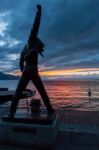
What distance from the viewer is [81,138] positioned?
346 inches

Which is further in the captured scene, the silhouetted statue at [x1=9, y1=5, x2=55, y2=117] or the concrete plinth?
the silhouetted statue at [x1=9, y1=5, x2=55, y2=117]

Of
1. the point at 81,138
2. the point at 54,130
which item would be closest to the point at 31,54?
the point at 54,130

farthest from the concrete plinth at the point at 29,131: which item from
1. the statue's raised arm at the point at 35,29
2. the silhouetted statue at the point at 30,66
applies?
the statue's raised arm at the point at 35,29

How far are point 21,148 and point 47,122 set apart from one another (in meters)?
1.12

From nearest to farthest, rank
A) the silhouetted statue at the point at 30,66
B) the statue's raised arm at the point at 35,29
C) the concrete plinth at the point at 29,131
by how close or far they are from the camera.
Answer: the concrete plinth at the point at 29,131, the statue's raised arm at the point at 35,29, the silhouetted statue at the point at 30,66

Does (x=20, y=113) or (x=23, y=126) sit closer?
(x=23, y=126)

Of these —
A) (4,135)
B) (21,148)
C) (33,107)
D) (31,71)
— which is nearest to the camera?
(21,148)

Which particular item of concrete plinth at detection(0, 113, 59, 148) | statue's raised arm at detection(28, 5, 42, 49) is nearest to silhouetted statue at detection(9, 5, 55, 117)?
statue's raised arm at detection(28, 5, 42, 49)

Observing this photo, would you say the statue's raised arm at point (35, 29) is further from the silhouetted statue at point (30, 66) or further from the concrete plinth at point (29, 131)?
the concrete plinth at point (29, 131)

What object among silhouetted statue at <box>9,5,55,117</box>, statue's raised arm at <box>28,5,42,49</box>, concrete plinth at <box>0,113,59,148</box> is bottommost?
concrete plinth at <box>0,113,59,148</box>

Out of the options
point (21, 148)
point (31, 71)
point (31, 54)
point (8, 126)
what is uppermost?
point (31, 54)

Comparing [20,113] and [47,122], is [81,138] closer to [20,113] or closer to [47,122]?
[47,122]

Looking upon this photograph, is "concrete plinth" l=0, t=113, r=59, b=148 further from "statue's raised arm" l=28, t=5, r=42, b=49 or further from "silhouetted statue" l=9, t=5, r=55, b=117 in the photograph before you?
"statue's raised arm" l=28, t=5, r=42, b=49

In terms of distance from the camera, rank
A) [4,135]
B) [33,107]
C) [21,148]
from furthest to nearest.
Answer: [33,107], [4,135], [21,148]
